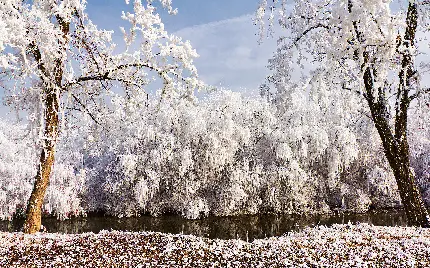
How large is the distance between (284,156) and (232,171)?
13.1 ft

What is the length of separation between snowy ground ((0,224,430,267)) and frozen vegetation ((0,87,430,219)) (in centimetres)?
1924

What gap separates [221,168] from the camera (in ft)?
96.2

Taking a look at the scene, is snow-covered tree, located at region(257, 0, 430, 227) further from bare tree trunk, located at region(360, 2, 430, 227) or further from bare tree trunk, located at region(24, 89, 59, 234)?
bare tree trunk, located at region(24, 89, 59, 234)

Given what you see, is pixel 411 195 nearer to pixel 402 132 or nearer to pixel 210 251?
pixel 402 132

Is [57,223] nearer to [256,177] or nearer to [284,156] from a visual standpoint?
[256,177]

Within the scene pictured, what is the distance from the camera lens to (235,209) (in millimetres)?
29312

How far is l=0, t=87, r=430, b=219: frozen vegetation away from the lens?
95.2ft

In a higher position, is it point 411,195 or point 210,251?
point 411,195

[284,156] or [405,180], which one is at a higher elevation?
[284,156]

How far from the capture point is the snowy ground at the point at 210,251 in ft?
24.1

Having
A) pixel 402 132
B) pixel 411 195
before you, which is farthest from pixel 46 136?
pixel 411 195

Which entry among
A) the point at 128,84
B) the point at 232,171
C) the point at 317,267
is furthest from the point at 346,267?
the point at 232,171

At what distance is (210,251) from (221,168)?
21196mm

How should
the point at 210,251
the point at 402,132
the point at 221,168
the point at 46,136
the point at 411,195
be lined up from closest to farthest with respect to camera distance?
the point at 210,251, the point at 46,136, the point at 411,195, the point at 402,132, the point at 221,168
